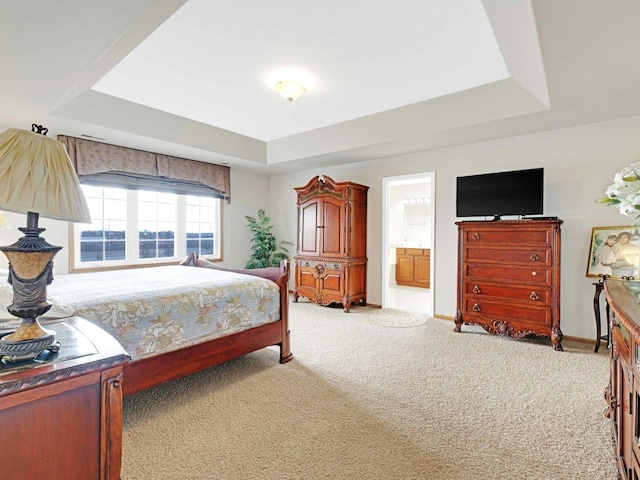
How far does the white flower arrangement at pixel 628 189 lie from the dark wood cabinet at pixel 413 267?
5711mm

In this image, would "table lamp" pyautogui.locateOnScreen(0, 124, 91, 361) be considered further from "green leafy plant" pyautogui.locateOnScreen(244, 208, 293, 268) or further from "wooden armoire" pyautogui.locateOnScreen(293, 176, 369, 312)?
"green leafy plant" pyautogui.locateOnScreen(244, 208, 293, 268)

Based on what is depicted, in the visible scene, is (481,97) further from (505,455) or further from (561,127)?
(505,455)

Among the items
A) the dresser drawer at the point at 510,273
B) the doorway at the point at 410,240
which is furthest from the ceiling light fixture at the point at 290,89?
the doorway at the point at 410,240

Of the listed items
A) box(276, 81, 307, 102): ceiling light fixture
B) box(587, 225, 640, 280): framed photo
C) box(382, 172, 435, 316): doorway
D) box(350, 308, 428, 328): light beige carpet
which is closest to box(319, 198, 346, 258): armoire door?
box(350, 308, 428, 328): light beige carpet

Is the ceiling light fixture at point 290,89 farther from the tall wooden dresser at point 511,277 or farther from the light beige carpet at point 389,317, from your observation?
the light beige carpet at point 389,317

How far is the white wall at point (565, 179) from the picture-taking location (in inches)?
133

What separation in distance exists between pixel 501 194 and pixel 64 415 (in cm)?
404

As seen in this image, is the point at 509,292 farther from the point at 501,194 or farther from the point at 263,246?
the point at 263,246

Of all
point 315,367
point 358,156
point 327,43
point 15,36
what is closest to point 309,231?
point 358,156

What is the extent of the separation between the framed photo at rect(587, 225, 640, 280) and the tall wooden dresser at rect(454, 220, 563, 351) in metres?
0.47

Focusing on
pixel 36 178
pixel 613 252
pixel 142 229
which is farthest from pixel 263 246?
pixel 36 178

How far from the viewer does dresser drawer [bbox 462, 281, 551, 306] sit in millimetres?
3344

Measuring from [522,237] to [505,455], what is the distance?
237cm

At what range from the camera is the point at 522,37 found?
2.09m
